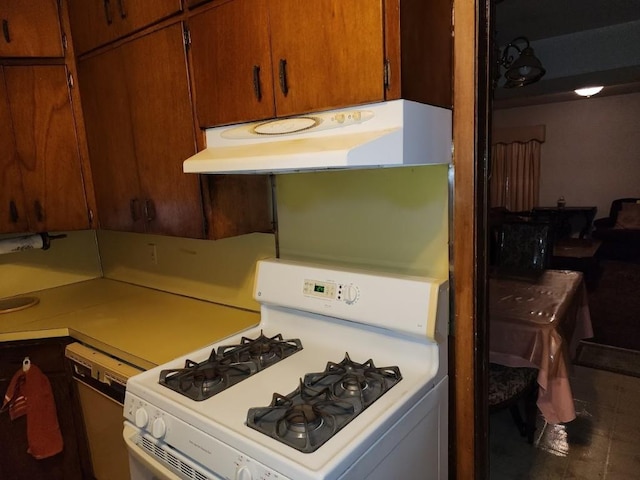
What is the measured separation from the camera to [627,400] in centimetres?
260

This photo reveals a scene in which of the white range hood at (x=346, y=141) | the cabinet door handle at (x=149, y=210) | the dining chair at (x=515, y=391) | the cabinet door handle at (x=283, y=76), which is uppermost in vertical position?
the cabinet door handle at (x=283, y=76)

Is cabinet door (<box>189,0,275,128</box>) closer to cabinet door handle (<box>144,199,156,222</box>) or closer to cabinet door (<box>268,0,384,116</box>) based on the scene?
cabinet door (<box>268,0,384,116</box>)

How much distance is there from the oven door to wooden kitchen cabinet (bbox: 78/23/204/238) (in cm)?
64

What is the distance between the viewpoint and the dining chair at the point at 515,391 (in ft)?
6.48

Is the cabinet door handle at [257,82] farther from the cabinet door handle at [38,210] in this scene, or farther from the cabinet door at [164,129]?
the cabinet door handle at [38,210]

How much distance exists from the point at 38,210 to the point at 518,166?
24.4 feet

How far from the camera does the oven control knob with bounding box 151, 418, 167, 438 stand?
1.12 m

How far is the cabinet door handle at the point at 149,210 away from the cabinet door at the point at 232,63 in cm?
42

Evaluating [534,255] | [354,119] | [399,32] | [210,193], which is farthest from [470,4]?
[534,255]

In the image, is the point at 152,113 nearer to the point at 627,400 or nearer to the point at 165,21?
the point at 165,21

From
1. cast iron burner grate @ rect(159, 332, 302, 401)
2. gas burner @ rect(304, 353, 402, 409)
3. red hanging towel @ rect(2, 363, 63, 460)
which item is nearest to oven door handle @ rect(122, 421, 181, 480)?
cast iron burner grate @ rect(159, 332, 302, 401)

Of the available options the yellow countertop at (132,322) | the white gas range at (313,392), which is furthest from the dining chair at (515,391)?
the yellow countertop at (132,322)

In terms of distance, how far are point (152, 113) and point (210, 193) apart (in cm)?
38

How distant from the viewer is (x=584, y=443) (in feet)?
7.38
